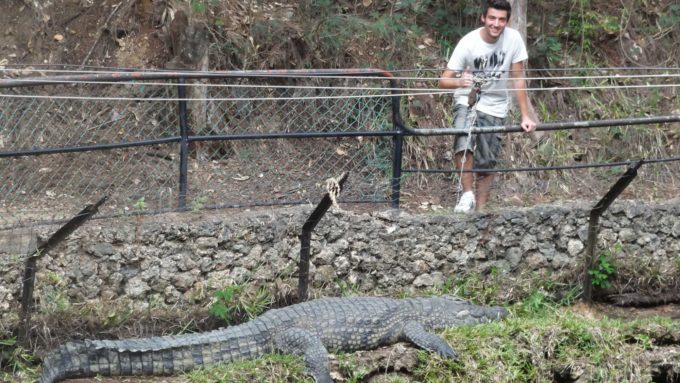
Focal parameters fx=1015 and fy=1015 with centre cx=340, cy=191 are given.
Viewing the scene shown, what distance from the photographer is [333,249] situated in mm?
7250

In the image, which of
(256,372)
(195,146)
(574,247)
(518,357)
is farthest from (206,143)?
(518,357)

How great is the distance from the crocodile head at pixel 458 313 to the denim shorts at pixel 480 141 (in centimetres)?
116

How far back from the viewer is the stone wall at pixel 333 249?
6672 millimetres

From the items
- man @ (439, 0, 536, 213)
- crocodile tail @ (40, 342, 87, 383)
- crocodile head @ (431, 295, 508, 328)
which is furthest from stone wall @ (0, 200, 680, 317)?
crocodile tail @ (40, 342, 87, 383)

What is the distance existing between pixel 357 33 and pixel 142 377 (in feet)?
13.9

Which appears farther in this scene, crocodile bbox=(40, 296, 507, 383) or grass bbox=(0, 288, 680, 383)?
grass bbox=(0, 288, 680, 383)

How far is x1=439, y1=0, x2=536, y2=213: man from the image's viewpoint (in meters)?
7.28

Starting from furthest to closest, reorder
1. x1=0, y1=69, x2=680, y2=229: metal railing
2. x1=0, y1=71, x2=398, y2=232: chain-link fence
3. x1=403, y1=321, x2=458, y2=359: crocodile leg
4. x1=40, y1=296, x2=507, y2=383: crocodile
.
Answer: x1=0, y1=71, x2=398, y2=232: chain-link fence → x1=0, y1=69, x2=680, y2=229: metal railing → x1=403, y1=321, x2=458, y2=359: crocodile leg → x1=40, y1=296, x2=507, y2=383: crocodile

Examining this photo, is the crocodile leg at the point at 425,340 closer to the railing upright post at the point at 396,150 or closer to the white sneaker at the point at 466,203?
the railing upright post at the point at 396,150

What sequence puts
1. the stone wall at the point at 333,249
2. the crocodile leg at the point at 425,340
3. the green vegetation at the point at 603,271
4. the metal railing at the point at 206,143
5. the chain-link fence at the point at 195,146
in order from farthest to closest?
the green vegetation at the point at 603,271 → the chain-link fence at the point at 195,146 → the metal railing at the point at 206,143 → the stone wall at the point at 333,249 → the crocodile leg at the point at 425,340

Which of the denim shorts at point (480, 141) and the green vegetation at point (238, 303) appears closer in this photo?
the green vegetation at point (238, 303)

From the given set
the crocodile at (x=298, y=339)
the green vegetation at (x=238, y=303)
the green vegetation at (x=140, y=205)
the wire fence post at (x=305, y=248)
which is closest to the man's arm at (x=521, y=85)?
the crocodile at (x=298, y=339)

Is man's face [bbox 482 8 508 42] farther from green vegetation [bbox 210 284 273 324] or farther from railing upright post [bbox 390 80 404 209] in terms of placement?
green vegetation [bbox 210 284 273 324]

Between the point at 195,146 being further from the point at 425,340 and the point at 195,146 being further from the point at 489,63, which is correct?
the point at 425,340
